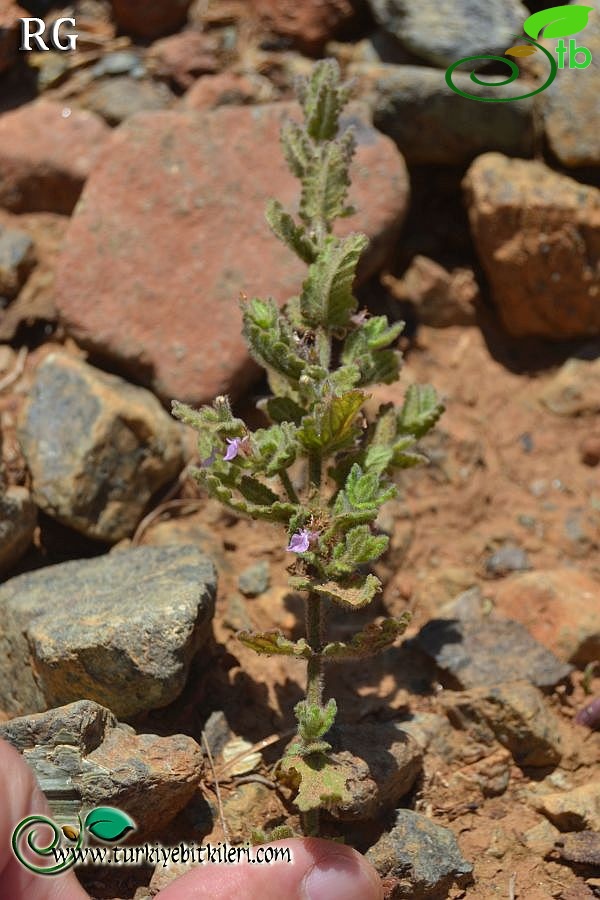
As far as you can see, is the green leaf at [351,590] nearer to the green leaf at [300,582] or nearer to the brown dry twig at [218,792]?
the green leaf at [300,582]

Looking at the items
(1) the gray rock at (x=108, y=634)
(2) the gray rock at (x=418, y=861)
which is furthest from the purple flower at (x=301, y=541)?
(2) the gray rock at (x=418, y=861)

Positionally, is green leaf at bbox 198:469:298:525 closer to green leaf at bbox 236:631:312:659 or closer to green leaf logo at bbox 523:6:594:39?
green leaf at bbox 236:631:312:659

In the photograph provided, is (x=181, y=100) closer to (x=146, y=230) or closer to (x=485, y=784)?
(x=146, y=230)

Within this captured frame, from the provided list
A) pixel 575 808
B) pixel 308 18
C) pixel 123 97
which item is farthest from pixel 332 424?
pixel 308 18

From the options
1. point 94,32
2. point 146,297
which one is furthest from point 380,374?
point 94,32

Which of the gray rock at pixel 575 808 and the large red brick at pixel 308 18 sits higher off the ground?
the large red brick at pixel 308 18

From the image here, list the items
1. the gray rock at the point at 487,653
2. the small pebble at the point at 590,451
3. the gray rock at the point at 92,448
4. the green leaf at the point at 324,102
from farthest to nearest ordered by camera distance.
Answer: the small pebble at the point at 590,451 < the gray rock at the point at 92,448 < the gray rock at the point at 487,653 < the green leaf at the point at 324,102

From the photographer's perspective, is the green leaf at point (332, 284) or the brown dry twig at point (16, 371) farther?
the brown dry twig at point (16, 371)
